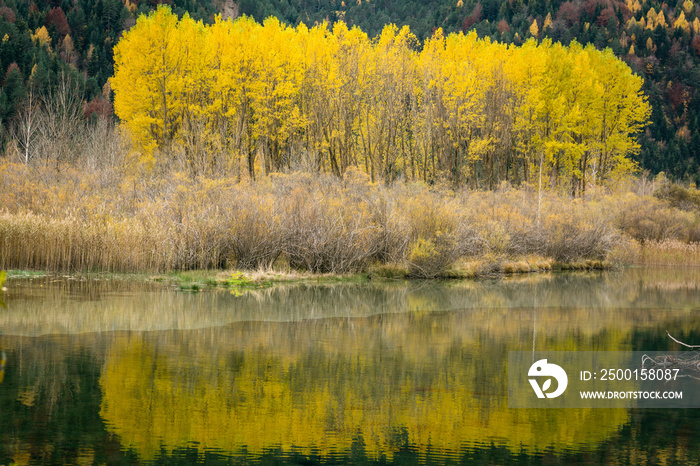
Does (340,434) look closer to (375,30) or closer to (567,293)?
(567,293)

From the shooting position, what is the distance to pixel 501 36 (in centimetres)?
10725

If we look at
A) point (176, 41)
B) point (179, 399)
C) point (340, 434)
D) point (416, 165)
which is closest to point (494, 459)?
point (340, 434)

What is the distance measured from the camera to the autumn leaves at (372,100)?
4281cm

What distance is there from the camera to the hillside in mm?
88438

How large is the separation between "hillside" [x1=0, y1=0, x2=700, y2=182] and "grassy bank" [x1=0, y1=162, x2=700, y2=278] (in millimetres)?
55088

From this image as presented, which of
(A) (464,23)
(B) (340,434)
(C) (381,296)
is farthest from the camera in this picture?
(A) (464,23)

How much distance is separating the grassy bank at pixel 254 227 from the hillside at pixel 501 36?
181 ft

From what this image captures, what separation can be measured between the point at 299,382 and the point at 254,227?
51.0 ft

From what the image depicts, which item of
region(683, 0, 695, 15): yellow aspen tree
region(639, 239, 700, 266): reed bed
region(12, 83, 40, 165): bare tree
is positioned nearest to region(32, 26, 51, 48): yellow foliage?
region(12, 83, 40, 165): bare tree

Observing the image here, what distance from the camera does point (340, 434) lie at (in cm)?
862

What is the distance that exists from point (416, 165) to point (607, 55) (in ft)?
51.9

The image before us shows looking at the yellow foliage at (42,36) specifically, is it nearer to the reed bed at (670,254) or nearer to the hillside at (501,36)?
the hillside at (501,36)

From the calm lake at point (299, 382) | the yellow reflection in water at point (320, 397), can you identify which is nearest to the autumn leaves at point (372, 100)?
the calm lake at point (299, 382)

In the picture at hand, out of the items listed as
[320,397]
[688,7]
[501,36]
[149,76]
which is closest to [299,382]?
[320,397]
